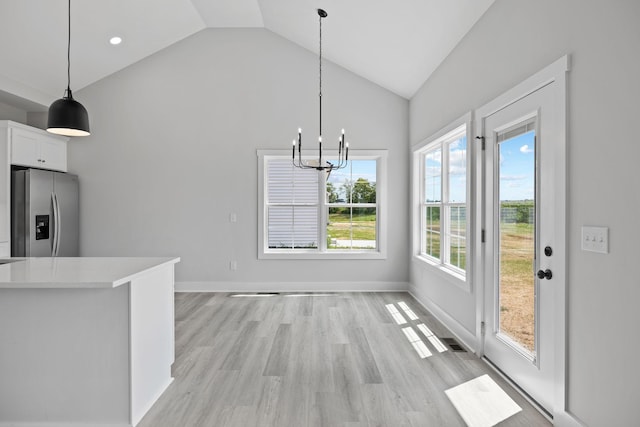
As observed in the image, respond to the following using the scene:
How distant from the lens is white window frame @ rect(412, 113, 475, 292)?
3.24 m

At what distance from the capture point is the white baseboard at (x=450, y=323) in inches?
126

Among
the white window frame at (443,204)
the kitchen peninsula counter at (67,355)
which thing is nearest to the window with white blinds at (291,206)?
the white window frame at (443,204)

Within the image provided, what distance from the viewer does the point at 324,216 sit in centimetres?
554

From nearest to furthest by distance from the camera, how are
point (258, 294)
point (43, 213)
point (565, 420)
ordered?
point (565, 420) < point (43, 213) < point (258, 294)

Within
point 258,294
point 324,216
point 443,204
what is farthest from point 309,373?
point 324,216

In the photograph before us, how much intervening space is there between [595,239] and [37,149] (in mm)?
5956

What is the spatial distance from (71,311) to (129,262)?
535 mm

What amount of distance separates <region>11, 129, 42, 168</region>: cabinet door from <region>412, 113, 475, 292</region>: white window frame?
198 inches

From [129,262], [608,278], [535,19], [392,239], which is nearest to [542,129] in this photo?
[535,19]

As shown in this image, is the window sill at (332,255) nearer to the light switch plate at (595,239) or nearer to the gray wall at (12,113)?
the light switch plate at (595,239)

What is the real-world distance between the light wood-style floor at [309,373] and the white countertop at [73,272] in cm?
89

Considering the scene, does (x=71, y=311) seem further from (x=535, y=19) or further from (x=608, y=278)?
(x=535, y=19)

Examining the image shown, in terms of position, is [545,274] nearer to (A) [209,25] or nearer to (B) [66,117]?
(B) [66,117]

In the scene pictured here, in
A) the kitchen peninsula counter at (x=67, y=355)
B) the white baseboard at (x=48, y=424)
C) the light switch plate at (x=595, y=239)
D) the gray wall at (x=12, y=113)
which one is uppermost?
the gray wall at (x=12, y=113)
